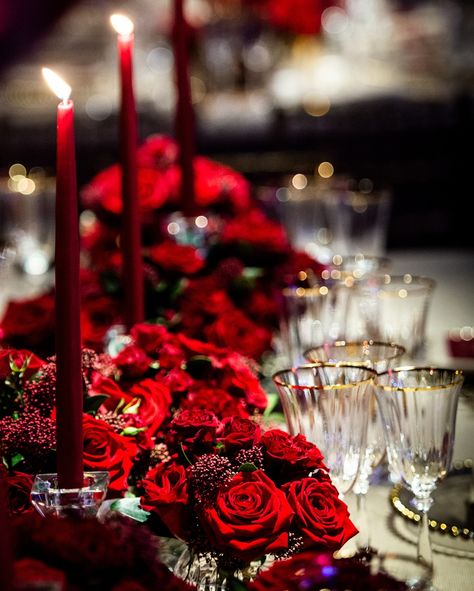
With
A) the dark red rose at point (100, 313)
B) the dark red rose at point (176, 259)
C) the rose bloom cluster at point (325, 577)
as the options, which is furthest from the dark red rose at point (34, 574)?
the dark red rose at point (176, 259)

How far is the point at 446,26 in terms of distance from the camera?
459cm

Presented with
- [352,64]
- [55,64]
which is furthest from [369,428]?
[55,64]

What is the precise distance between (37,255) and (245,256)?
1.78 feet

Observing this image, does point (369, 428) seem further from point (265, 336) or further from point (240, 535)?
point (265, 336)

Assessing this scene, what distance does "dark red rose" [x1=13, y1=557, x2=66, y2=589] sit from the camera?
40cm

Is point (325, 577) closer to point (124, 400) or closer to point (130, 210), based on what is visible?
point (124, 400)

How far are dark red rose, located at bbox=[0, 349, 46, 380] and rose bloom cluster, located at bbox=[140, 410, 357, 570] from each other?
147 mm

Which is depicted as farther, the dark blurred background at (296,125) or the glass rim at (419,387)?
the dark blurred background at (296,125)

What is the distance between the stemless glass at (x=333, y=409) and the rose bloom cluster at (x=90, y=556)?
24 centimetres

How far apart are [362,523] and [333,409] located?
0.12 meters

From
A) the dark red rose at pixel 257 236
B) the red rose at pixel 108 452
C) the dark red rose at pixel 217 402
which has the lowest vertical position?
the red rose at pixel 108 452

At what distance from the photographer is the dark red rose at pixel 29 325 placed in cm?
95

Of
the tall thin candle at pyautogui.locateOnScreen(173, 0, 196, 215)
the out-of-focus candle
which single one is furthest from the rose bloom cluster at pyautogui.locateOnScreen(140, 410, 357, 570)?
the tall thin candle at pyautogui.locateOnScreen(173, 0, 196, 215)

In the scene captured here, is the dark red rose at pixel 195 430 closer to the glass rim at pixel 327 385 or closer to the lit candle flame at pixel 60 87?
the glass rim at pixel 327 385
